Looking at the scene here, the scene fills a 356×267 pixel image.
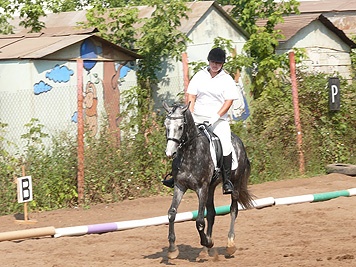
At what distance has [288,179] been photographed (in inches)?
683

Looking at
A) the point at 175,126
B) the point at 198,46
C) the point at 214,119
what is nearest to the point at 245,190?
the point at 214,119

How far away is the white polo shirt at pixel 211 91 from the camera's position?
9828 mm

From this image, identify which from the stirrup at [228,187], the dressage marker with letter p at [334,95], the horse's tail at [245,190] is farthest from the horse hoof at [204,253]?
the dressage marker with letter p at [334,95]

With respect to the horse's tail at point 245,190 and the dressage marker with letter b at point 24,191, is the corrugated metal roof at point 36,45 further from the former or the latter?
the horse's tail at point 245,190

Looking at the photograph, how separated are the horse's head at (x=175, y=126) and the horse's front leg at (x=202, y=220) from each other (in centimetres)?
72

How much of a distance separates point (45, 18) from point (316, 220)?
15179 mm

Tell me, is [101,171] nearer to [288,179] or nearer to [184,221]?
[184,221]

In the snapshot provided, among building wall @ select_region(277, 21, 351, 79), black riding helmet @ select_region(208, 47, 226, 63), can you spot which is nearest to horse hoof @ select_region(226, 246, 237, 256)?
black riding helmet @ select_region(208, 47, 226, 63)

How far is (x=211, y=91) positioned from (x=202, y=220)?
161 centimetres

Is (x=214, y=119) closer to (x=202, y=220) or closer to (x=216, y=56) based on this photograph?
(x=216, y=56)

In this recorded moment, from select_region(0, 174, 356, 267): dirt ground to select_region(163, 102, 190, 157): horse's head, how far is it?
1.34 meters

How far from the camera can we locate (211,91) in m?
9.83

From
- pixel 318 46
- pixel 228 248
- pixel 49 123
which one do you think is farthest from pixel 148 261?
pixel 318 46

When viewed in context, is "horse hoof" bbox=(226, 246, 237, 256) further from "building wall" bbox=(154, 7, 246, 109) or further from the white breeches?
"building wall" bbox=(154, 7, 246, 109)
